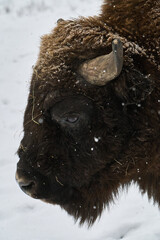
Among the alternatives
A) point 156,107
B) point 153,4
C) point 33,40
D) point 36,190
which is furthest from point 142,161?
point 33,40

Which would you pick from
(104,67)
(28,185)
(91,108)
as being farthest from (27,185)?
(104,67)

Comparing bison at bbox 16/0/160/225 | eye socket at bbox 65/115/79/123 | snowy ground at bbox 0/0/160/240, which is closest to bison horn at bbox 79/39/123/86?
bison at bbox 16/0/160/225

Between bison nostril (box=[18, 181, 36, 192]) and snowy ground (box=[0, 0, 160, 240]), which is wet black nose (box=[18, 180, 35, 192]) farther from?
snowy ground (box=[0, 0, 160, 240])

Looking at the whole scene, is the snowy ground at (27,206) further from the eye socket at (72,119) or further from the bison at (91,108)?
the eye socket at (72,119)

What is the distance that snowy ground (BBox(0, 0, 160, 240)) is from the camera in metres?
4.93

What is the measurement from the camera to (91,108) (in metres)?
3.33

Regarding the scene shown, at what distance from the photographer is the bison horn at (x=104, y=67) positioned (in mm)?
2893

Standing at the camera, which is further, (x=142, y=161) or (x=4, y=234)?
(x=4, y=234)

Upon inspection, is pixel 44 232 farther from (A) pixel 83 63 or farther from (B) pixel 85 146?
(A) pixel 83 63

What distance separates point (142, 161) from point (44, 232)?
2113mm

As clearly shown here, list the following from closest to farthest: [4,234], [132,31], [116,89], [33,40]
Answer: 1. [116,89]
2. [132,31]
3. [4,234]
4. [33,40]

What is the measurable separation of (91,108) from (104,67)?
0.42 metres

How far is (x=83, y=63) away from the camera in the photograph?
10.8ft

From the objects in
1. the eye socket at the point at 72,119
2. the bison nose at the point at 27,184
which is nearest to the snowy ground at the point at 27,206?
the eye socket at the point at 72,119
